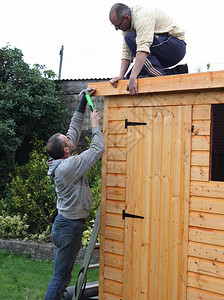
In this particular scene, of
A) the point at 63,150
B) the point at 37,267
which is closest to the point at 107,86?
the point at 63,150

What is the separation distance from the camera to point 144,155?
464cm

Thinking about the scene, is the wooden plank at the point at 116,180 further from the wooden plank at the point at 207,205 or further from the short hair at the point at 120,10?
the short hair at the point at 120,10

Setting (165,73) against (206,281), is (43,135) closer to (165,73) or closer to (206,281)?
(165,73)

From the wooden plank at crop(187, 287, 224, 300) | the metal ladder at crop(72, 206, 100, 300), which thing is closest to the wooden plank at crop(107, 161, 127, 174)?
the metal ladder at crop(72, 206, 100, 300)

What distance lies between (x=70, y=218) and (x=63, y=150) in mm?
719

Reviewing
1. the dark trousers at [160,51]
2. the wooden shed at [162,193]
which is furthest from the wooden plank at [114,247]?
the dark trousers at [160,51]

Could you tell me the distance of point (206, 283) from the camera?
13.6 feet

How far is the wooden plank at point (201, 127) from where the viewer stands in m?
4.16

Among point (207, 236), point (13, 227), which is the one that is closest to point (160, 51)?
point (207, 236)

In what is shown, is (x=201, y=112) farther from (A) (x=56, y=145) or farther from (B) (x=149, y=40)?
(A) (x=56, y=145)

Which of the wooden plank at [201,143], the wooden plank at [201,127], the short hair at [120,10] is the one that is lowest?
the wooden plank at [201,143]

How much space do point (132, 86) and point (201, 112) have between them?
802 mm

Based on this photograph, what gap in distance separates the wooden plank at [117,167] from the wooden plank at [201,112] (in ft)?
3.30

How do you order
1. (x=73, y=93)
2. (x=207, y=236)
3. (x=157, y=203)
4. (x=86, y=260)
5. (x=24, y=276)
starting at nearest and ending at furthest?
(x=207, y=236) < (x=157, y=203) < (x=86, y=260) < (x=24, y=276) < (x=73, y=93)
